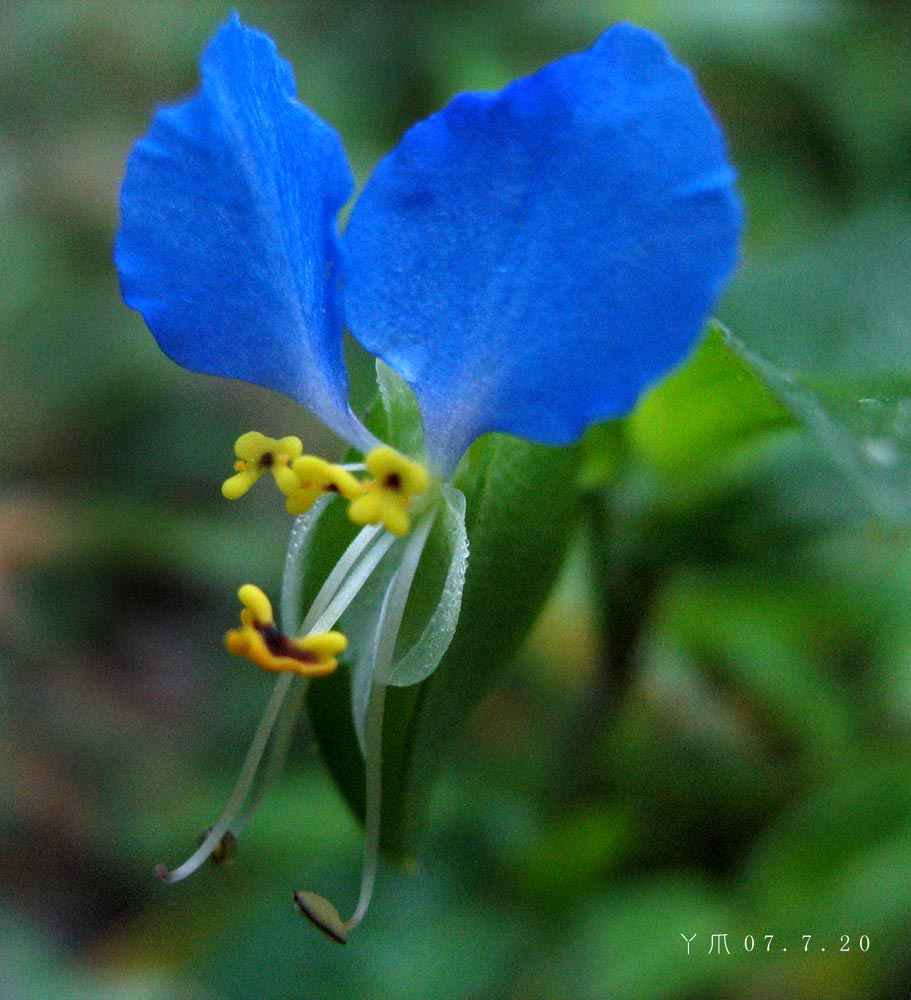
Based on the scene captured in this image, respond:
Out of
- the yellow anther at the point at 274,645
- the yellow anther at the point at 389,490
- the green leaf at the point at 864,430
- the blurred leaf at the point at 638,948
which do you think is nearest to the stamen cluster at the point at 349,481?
the yellow anther at the point at 389,490

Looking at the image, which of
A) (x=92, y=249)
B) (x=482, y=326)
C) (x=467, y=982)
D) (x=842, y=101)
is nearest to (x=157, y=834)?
(x=467, y=982)

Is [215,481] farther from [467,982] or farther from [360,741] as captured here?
[360,741]

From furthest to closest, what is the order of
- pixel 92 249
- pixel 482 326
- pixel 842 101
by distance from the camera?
pixel 92 249, pixel 842 101, pixel 482 326

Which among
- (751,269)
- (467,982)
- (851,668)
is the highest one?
(751,269)

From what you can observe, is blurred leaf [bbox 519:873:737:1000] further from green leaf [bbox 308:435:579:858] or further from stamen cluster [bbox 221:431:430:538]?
stamen cluster [bbox 221:431:430:538]

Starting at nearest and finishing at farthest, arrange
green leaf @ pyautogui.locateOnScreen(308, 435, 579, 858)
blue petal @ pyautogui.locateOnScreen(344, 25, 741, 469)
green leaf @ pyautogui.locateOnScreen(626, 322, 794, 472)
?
blue petal @ pyautogui.locateOnScreen(344, 25, 741, 469) → green leaf @ pyautogui.locateOnScreen(308, 435, 579, 858) → green leaf @ pyautogui.locateOnScreen(626, 322, 794, 472)

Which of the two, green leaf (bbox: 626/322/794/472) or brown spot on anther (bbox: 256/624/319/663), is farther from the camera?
green leaf (bbox: 626/322/794/472)

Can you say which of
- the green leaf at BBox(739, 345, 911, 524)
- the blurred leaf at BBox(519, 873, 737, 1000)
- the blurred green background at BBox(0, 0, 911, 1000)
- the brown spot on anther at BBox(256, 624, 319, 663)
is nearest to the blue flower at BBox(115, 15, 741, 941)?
the brown spot on anther at BBox(256, 624, 319, 663)

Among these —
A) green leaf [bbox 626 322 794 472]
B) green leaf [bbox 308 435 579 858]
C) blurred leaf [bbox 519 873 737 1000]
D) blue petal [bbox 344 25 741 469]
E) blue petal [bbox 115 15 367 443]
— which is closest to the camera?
blue petal [bbox 344 25 741 469]

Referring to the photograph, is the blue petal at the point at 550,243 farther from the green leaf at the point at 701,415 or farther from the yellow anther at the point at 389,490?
the green leaf at the point at 701,415
